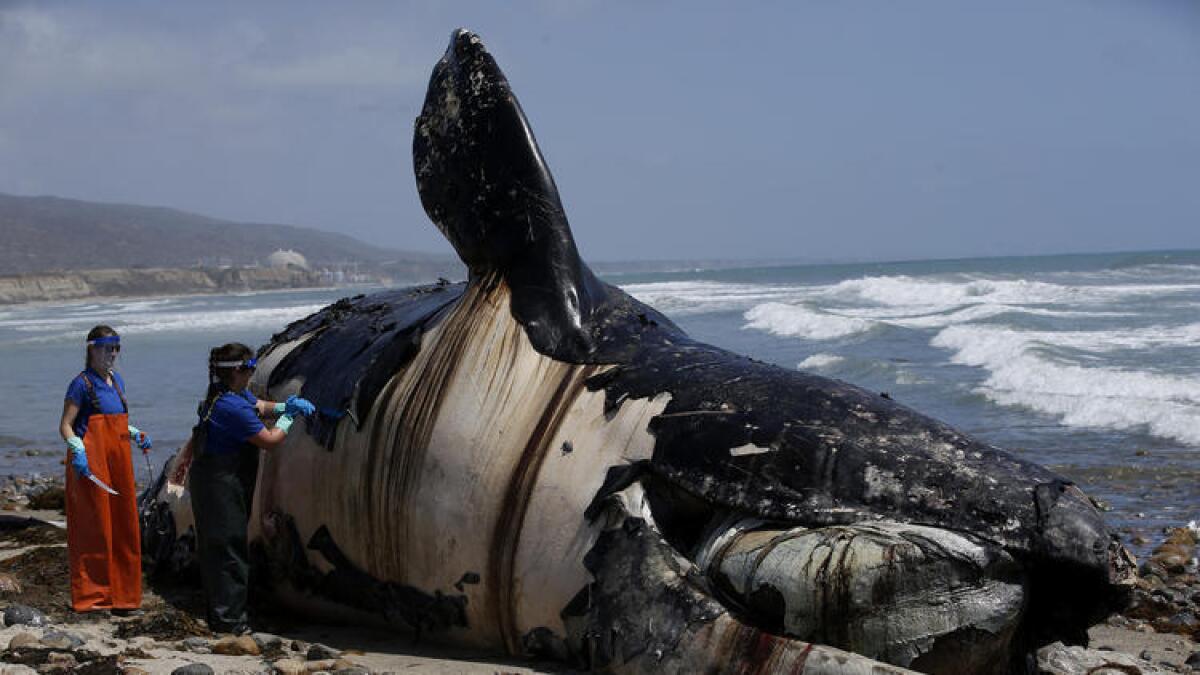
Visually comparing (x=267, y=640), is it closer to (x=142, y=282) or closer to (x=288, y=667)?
(x=288, y=667)

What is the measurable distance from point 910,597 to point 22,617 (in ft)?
12.1

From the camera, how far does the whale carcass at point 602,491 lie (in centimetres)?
438

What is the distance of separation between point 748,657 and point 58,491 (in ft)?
23.4

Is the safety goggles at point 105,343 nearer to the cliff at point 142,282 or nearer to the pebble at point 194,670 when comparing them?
the pebble at point 194,670

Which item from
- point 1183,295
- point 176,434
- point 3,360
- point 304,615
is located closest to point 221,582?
point 304,615

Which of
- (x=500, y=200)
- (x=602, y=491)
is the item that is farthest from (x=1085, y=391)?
(x=602, y=491)

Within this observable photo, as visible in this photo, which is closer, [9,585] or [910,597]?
[910,597]

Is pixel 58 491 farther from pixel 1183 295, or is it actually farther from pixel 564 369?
pixel 1183 295

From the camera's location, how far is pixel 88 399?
6.05 metres

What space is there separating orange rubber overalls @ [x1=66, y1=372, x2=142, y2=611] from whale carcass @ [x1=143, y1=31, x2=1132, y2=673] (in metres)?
0.58

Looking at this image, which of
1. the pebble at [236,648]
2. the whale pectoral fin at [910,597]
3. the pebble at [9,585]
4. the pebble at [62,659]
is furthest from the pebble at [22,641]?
the whale pectoral fin at [910,597]

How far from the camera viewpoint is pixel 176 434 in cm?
1322

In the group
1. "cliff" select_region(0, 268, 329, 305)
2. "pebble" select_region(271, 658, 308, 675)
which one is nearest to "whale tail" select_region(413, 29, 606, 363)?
"pebble" select_region(271, 658, 308, 675)

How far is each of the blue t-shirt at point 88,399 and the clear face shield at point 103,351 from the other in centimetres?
6
